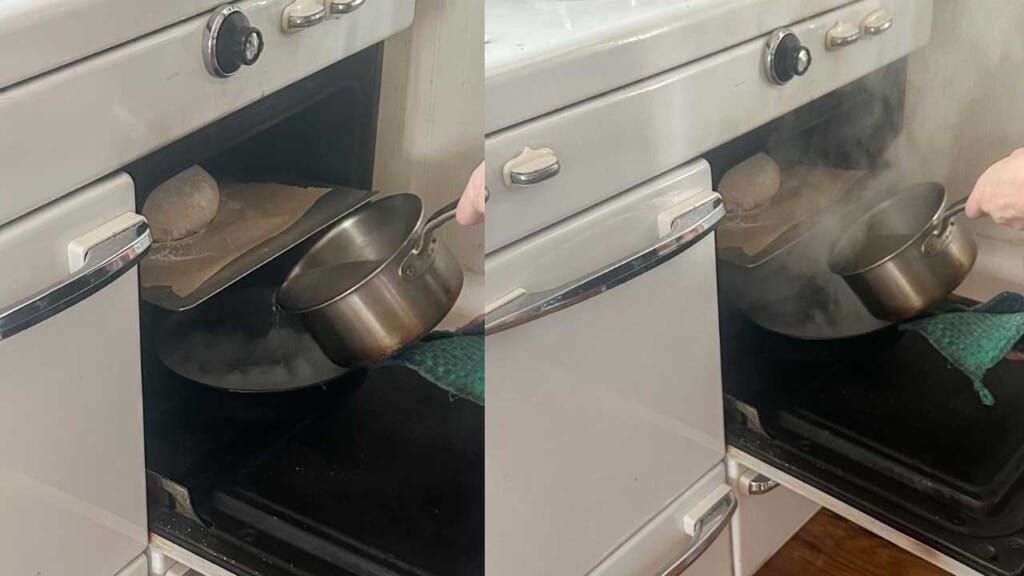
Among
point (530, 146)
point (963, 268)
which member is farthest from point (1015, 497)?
point (530, 146)

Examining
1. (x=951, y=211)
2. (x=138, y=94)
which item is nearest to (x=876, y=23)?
(x=951, y=211)

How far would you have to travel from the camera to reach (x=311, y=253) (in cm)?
50

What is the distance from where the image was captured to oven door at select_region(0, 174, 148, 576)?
0.40 metres

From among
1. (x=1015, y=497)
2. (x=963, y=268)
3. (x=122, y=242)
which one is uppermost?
(x=122, y=242)

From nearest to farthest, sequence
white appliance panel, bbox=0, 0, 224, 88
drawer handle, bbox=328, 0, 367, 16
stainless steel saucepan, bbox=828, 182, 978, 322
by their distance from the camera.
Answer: white appliance panel, bbox=0, 0, 224, 88, drawer handle, bbox=328, 0, 367, 16, stainless steel saucepan, bbox=828, 182, 978, 322

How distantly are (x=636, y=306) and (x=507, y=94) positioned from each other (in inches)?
6.7

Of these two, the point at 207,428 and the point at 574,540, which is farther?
the point at 574,540

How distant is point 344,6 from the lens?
47cm

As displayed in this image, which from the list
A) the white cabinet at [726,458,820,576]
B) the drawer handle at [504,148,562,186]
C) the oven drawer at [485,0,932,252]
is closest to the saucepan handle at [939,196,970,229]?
the oven drawer at [485,0,932,252]

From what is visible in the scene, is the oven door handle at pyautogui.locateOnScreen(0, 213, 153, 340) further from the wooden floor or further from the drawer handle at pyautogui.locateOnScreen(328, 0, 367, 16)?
the wooden floor

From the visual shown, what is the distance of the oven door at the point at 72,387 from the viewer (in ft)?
1.32

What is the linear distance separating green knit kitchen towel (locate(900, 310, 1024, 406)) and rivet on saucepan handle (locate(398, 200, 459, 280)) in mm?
385

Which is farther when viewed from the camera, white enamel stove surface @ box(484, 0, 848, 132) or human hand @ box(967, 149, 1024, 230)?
human hand @ box(967, 149, 1024, 230)

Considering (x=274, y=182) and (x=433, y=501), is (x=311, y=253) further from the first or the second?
(x=433, y=501)
